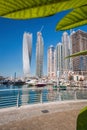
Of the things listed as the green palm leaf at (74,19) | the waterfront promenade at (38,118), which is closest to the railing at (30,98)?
the waterfront promenade at (38,118)

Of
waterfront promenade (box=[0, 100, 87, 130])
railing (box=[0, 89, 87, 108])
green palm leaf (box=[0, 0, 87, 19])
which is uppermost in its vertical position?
green palm leaf (box=[0, 0, 87, 19])

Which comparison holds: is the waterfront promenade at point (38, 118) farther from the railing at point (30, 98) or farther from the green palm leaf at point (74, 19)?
the green palm leaf at point (74, 19)

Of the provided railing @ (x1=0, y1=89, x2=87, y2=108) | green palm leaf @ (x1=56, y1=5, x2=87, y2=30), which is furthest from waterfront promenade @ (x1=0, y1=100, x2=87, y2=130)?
green palm leaf @ (x1=56, y1=5, x2=87, y2=30)

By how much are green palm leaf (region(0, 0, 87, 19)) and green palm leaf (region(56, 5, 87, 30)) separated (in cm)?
4

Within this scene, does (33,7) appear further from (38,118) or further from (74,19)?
(38,118)

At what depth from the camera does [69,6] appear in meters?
0.21

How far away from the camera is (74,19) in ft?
0.86

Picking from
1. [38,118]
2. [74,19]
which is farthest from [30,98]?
[74,19]

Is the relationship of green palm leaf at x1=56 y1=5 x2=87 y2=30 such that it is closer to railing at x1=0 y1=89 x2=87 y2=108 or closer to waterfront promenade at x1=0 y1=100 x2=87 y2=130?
waterfront promenade at x1=0 y1=100 x2=87 y2=130

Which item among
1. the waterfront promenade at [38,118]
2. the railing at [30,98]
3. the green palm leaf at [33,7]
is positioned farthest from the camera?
the railing at [30,98]

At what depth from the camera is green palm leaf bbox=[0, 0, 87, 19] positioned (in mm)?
189

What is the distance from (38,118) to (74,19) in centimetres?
898

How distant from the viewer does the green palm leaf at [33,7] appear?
189mm

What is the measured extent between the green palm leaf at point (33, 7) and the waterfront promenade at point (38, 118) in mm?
7567
